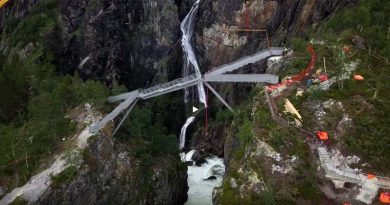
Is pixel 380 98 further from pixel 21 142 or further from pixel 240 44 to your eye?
pixel 21 142

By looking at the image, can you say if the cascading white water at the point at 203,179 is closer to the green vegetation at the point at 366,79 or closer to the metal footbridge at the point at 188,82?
the metal footbridge at the point at 188,82

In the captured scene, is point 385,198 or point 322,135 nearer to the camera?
point 385,198

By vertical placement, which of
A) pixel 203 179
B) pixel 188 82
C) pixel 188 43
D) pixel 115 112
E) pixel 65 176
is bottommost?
pixel 203 179

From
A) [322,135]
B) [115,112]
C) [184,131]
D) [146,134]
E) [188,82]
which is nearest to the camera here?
[322,135]

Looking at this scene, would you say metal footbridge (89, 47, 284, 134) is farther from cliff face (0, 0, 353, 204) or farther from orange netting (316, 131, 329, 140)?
orange netting (316, 131, 329, 140)

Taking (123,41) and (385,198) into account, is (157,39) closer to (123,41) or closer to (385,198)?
(123,41)

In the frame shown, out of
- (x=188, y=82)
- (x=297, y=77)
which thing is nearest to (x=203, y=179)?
(x=188, y=82)

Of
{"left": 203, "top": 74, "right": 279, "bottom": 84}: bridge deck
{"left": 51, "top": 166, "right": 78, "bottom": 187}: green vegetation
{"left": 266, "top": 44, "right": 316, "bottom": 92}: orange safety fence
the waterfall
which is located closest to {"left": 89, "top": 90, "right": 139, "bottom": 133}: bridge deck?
{"left": 51, "top": 166, "right": 78, "bottom": 187}: green vegetation
